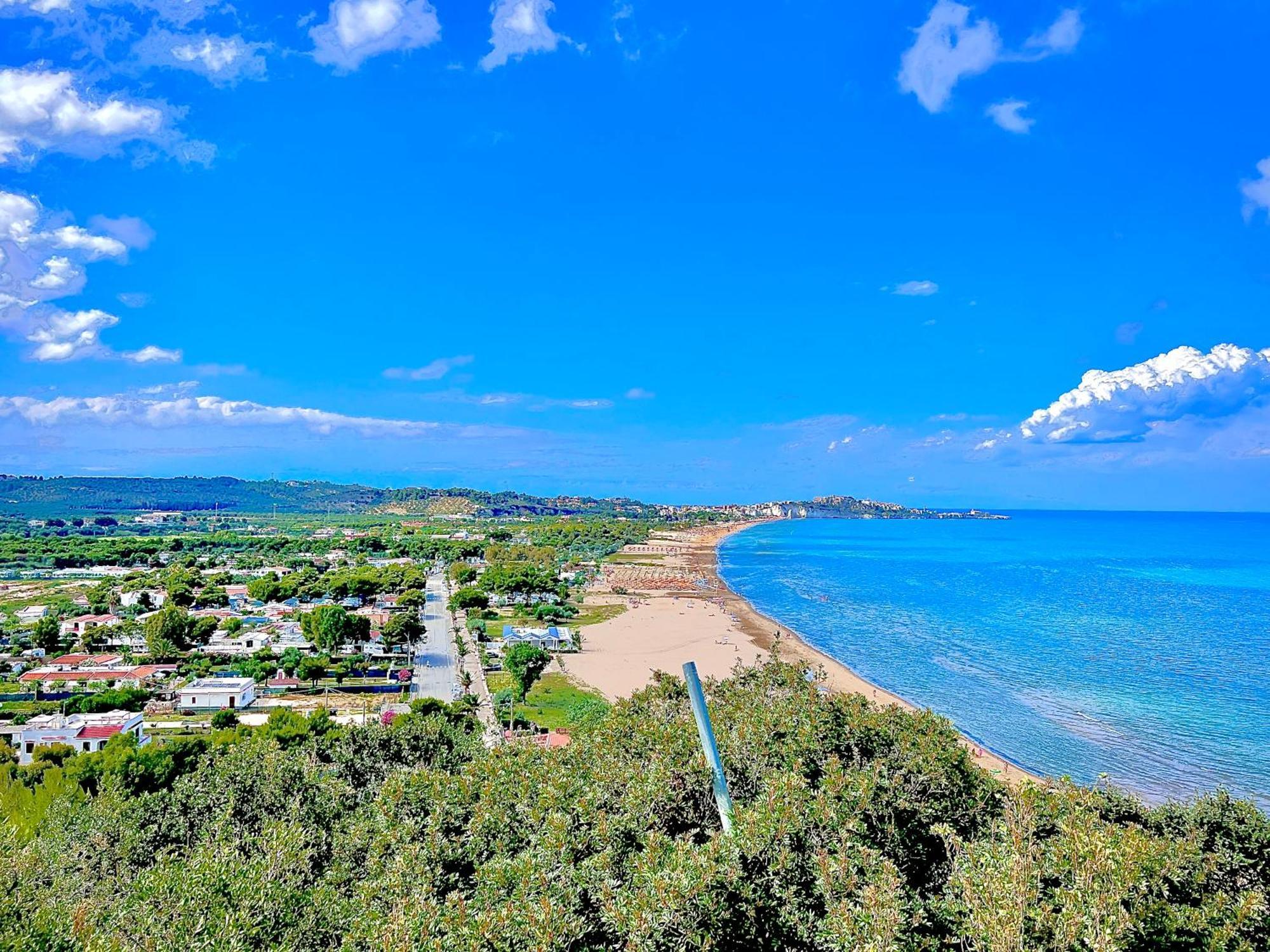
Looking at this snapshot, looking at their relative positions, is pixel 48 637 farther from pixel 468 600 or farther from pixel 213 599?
pixel 468 600

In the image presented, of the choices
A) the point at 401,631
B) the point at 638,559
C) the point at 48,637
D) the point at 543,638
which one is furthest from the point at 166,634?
the point at 638,559

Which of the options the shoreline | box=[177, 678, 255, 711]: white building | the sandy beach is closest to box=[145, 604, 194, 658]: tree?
box=[177, 678, 255, 711]: white building

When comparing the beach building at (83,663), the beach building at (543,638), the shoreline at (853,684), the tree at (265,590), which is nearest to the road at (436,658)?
the beach building at (543,638)

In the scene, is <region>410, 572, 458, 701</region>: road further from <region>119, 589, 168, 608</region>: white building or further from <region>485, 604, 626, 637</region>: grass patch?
<region>119, 589, 168, 608</region>: white building

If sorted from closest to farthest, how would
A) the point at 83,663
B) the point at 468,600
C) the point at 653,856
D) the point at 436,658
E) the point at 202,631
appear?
the point at 653,856 < the point at 83,663 < the point at 436,658 < the point at 202,631 < the point at 468,600

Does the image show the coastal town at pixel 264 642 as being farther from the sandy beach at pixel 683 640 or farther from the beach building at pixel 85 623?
the sandy beach at pixel 683 640

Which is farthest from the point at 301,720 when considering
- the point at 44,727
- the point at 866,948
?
the point at 866,948

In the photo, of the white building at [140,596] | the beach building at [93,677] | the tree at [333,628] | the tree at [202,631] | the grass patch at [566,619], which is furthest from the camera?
the white building at [140,596]

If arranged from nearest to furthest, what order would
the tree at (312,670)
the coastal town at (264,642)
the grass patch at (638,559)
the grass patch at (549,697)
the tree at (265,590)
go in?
1. the coastal town at (264,642)
2. the grass patch at (549,697)
3. the tree at (312,670)
4. the tree at (265,590)
5. the grass patch at (638,559)
